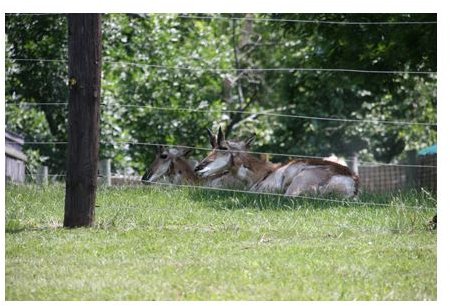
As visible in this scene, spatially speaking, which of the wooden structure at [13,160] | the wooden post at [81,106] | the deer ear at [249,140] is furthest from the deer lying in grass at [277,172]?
the wooden post at [81,106]

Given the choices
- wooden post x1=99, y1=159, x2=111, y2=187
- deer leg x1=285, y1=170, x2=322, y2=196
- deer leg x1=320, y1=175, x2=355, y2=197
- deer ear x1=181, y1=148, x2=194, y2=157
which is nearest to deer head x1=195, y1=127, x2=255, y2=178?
deer leg x1=285, y1=170, x2=322, y2=196

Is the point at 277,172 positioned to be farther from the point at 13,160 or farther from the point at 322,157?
the point at 13,160

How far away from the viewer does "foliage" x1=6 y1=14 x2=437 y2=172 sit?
16781mm

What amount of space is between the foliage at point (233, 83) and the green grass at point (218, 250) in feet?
15.6

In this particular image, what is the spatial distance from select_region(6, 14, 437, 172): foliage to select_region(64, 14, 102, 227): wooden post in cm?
502

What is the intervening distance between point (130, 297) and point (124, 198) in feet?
13.3

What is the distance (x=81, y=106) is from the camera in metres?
9.66

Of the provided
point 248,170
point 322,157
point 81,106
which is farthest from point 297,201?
point 322,157

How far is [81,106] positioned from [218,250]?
7.39ft

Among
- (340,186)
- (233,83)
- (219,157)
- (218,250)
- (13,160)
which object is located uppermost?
(233,83)

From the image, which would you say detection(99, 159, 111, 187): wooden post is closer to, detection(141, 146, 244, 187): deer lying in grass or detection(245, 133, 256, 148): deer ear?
detection(141, 146, 244, 187): deer lying in grass

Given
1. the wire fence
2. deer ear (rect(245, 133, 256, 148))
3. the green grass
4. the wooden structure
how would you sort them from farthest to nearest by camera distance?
the wooden structure, deer ear (rect(245, 133, 256, 148)), the wire fence, the green grass

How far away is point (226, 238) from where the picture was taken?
9.25 metres
